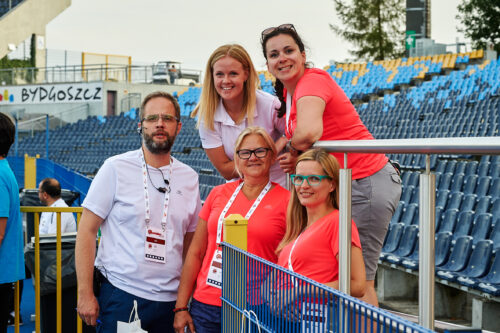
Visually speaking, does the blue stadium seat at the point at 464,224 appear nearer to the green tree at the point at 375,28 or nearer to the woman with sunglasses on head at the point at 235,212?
the woman with sunglasses on head at the point at 235,212

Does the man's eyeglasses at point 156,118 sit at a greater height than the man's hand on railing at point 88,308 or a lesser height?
greater

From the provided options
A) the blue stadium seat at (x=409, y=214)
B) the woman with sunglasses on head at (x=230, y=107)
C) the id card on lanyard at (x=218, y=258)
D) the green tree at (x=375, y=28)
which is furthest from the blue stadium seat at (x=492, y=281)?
the green tree at (x=375, y=28)

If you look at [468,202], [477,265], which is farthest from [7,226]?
[468,202]

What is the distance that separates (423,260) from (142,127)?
5.17 ft

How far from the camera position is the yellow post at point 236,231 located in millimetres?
2129

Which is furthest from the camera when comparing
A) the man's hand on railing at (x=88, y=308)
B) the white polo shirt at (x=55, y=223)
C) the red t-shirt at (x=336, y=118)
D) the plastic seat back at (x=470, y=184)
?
the plastic seat back at (x=470, y=184)

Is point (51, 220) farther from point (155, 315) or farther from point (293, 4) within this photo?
point (293, 4)

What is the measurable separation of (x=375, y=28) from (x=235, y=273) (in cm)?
3716

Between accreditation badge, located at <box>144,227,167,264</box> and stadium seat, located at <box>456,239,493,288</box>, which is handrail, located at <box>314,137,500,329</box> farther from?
stadium seat, located at <box>456,239,493,288</box>

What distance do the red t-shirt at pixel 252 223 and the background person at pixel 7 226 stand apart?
38.9 inches

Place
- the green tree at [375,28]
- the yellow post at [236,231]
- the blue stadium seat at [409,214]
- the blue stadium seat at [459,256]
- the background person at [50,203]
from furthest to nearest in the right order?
the green tree at [375,28], the blue stadium seat at [409,214], the blue stadium seat at [459,256], the background person at [50,203], the yellow post at [236,231]

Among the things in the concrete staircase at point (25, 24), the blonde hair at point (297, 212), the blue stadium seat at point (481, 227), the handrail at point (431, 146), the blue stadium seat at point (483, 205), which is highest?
the concrete staircase at point (25, 24)

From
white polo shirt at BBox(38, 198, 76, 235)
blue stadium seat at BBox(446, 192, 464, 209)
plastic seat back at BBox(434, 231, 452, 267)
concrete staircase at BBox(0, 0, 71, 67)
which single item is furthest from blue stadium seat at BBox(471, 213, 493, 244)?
concrete staircase at BBox(0, 0, 71, 67)

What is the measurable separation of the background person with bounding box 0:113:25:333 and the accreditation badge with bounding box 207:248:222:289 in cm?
109
